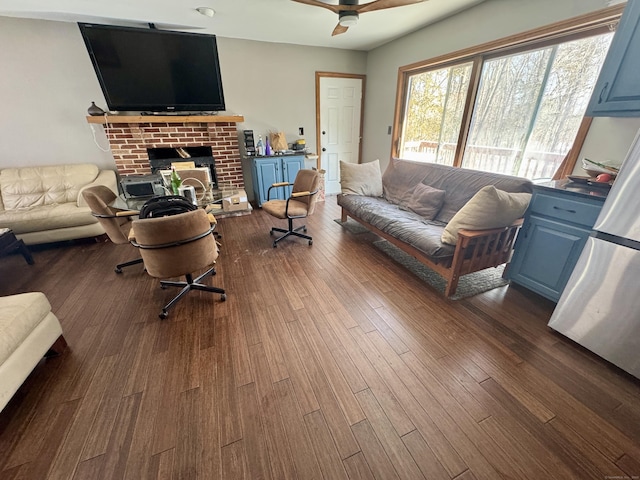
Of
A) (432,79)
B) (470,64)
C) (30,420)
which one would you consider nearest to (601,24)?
(470,64)

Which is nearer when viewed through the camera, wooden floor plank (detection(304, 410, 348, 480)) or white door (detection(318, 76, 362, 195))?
wooden floor plank (detection(304, 410, 348, 480))

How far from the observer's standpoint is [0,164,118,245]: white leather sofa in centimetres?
274

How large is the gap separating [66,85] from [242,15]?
2455 mm

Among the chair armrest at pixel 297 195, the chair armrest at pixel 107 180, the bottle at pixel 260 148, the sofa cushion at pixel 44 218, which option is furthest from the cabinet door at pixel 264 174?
the sofa cushion at pixel 44 218

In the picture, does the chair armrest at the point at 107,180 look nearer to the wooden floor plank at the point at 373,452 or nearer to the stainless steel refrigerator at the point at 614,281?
the wooden floor plank at the point at 373,452

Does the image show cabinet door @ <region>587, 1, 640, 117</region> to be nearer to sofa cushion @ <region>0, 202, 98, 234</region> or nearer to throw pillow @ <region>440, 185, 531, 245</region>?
throw pillow @ <region>440, 185, 531, 245</region>

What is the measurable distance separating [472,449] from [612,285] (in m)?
1.19

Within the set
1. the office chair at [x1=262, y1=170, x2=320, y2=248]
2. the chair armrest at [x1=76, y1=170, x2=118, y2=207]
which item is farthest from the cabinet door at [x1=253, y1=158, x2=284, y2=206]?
the chair armrest at [x1=76, y1=170, x2=118, y2=207]

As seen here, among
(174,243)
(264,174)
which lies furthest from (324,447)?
(264,174)

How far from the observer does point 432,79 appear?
11.9ft

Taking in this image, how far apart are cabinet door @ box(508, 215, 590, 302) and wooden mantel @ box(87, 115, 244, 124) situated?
3864 millimetres

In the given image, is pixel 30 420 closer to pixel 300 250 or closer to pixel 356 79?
pixel 300 250

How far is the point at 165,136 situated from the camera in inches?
144

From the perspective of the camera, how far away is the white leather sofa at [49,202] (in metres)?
2.74
